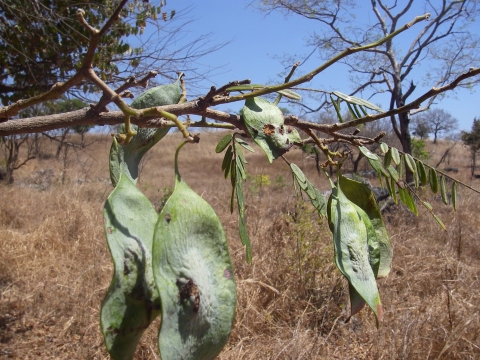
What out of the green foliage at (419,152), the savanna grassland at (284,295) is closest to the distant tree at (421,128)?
the green foliage at (419,152)

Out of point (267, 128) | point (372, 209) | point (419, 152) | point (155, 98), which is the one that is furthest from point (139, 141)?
point (419, 152)

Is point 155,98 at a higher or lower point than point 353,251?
higher

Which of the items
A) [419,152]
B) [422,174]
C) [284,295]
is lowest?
[284,295]

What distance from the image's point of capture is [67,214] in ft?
13.4

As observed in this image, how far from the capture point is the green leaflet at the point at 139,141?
424mm

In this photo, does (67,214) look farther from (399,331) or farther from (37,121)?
(37,121)

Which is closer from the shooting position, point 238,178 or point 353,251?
point 353,251

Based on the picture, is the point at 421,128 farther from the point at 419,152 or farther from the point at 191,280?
the point at 191,280

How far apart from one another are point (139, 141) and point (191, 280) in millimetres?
224

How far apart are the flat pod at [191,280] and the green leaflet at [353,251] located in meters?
0.11

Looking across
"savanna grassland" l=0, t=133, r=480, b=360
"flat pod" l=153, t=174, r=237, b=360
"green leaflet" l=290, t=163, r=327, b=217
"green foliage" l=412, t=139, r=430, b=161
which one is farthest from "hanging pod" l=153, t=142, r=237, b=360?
"green foliage" l=412, t=139, r=430, b=161

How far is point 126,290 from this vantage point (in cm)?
31

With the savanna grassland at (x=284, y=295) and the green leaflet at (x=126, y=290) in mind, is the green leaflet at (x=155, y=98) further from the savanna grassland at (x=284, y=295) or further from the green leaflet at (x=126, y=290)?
the savanna grassland at (x=284, y=295)

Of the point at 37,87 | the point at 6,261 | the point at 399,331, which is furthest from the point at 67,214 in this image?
the point at 399,331
